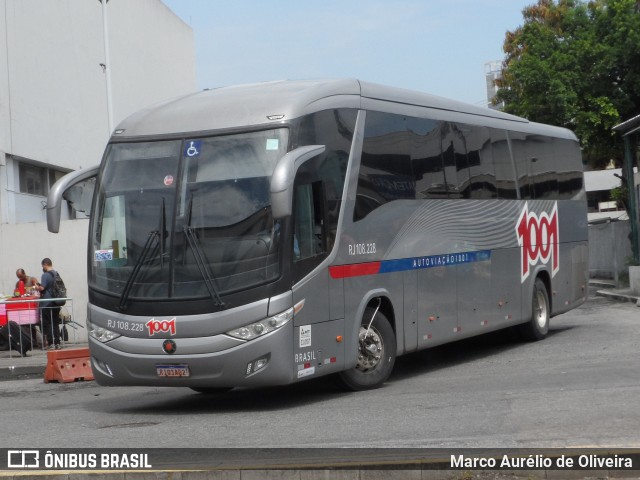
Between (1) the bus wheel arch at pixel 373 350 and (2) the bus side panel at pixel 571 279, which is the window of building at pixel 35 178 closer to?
(2) the bus side panel at pixel 571 279

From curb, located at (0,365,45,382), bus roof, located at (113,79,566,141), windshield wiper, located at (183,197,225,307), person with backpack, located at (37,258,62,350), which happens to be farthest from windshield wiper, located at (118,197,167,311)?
person with backpack, located at (37,258,62,350)

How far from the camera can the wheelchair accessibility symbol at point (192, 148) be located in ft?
38.3

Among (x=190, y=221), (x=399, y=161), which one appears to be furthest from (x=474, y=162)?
(x=190, y=221)

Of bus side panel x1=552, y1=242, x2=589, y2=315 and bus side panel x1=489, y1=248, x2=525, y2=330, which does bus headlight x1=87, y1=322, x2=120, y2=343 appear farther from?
bus side panel x1=552, y1=242, x2=589, y2=315

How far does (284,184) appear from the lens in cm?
1066

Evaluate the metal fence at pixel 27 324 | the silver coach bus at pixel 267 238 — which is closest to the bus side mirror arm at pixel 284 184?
the silver coach bus at pixel 267 238

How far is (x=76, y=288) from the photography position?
24.3 meters

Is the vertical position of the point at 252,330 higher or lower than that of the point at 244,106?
lower

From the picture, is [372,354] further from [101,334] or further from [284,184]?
[101,334]

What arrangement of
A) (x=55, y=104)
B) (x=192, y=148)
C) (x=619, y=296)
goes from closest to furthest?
(x=192, y=148), (x=619, y=296), (x=55, y=104)

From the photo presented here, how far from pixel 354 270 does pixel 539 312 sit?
22.4ft

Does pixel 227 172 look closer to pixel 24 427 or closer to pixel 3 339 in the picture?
pixel 24 427

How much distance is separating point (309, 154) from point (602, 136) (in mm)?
31270

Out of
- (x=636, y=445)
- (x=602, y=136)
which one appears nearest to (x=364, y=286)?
(x=636, y=445)
